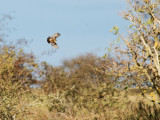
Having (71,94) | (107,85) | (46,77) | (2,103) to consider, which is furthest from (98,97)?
(2,103)

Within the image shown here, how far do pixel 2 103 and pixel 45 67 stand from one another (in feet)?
32.1

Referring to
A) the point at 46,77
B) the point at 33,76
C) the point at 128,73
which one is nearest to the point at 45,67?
the point at 46,77

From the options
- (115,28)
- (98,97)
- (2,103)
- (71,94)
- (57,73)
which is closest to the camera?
(2,103)

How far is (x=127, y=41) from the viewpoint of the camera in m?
8.54

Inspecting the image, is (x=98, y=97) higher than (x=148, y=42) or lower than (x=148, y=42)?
lower

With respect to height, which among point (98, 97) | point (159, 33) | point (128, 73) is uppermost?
point (159, 33)

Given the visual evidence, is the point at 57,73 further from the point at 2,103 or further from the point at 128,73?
the point at 2,103

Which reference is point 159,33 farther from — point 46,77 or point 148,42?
point 46,77

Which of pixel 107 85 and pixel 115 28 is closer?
pixel 115 28

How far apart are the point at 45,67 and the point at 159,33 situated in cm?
964

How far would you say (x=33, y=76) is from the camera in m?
19.1

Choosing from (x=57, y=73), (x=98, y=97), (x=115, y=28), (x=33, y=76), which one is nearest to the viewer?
(x=115, y=28)

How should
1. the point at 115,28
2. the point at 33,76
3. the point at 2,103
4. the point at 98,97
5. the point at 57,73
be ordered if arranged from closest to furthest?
the point at 2,103
the point at 115,28
the point at 98,97
the point at 57,73
the point at 33,76

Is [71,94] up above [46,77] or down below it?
below
